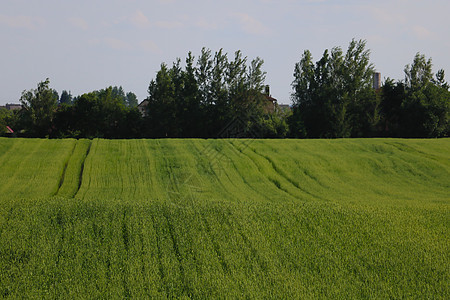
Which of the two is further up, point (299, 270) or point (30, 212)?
point (30, 212)

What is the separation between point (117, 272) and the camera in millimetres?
13867

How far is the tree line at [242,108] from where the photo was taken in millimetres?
55875

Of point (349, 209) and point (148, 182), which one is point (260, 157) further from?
point (349, 209)

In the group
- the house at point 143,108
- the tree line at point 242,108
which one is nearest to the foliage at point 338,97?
the tree line at point 242,108

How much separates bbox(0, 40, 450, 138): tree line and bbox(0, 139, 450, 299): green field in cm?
2708

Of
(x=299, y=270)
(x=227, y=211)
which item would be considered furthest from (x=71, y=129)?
(x=299, y=270)

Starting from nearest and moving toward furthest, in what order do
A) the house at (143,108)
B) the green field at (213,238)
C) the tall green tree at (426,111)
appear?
the green field at (213,238)
the tall green tree at (426,111)
the house at (143,108)

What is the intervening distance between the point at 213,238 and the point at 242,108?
42.4 metres

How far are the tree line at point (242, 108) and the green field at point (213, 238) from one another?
27082 millimetres

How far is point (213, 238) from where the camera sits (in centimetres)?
1638

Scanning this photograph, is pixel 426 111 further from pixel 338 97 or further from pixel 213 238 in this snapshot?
pixel 213 238

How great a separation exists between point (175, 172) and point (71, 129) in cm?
3207

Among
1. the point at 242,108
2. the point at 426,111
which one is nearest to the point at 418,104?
the point at 426,111

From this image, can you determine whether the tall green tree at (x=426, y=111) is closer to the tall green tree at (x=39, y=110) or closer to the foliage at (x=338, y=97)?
the foliage at (x=338, y=97)
